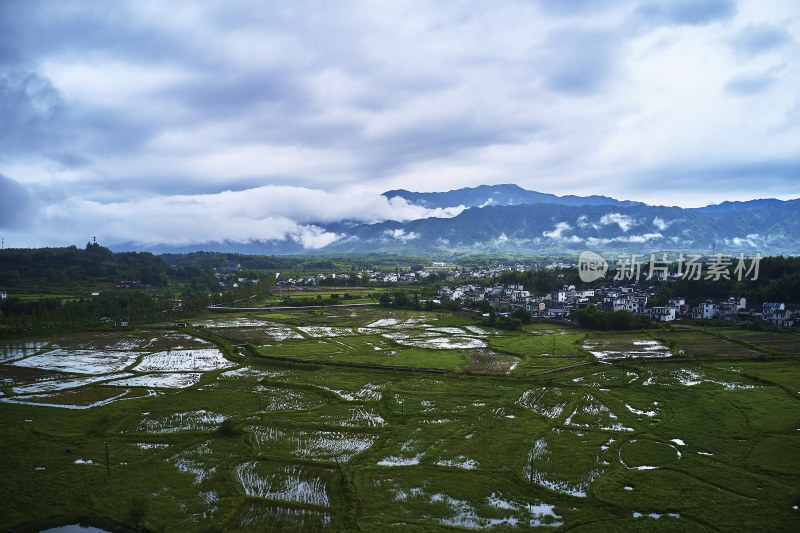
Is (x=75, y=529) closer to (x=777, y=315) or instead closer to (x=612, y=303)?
(x=612, y=303)

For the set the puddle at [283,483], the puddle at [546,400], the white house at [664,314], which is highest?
the white house at [664,314]

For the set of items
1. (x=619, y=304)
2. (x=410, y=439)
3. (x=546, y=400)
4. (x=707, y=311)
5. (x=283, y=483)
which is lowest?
(x=283, y=483)

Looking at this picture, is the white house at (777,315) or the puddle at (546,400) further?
the white house at (777,315)

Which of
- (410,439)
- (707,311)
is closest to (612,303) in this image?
(707,311)

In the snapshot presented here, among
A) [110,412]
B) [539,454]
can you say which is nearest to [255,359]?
[110,412]

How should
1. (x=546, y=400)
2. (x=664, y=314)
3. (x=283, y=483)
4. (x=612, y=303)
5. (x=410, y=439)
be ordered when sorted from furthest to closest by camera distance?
1. (x=612, y=303)
2. (x=664, y=314)
3. (x=546, y=400)
4. (x=410, y=439)
5. (x=283, y=483)

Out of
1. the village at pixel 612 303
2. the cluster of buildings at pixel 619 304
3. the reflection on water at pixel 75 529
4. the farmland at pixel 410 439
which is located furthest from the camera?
the village at pixel 612 303

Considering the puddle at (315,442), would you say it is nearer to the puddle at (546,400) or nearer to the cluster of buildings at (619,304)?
the puddle at (546,400)

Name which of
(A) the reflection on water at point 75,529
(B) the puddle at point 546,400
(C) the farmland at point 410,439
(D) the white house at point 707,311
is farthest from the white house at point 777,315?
(A) the reflection on water at point 75,529
